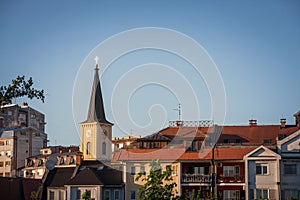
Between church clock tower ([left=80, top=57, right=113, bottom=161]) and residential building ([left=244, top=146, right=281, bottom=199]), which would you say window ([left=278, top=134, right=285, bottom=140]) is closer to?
residential building ([left=244, top=146, right=281, bottom=199])

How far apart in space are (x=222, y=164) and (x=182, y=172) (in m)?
4.26

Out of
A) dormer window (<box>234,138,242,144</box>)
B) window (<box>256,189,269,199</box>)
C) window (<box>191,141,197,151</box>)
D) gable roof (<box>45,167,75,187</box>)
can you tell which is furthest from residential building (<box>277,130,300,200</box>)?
gable roof (<box>45,167,75,187</box>)

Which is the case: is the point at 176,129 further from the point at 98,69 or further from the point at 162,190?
the point at 98,69

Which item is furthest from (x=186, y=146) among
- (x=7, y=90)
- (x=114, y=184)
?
(x=7, y=90)

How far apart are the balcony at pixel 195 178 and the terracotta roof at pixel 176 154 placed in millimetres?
1756

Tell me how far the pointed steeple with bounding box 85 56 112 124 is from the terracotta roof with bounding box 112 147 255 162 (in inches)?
1608

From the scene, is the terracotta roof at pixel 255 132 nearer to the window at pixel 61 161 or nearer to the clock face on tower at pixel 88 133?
the window at pixel 61 161

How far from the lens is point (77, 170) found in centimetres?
7319

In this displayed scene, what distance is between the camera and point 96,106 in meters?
110

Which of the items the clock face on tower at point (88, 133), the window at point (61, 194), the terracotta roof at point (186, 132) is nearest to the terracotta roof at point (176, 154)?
the terracotta roof at point (186, 132)

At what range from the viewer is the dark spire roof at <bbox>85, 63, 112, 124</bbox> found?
109625mm

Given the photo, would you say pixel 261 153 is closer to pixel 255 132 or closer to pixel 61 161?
pixel 255 132

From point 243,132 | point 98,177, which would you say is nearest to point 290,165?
point 243,132

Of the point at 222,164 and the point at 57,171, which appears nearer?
the point at 222,164
